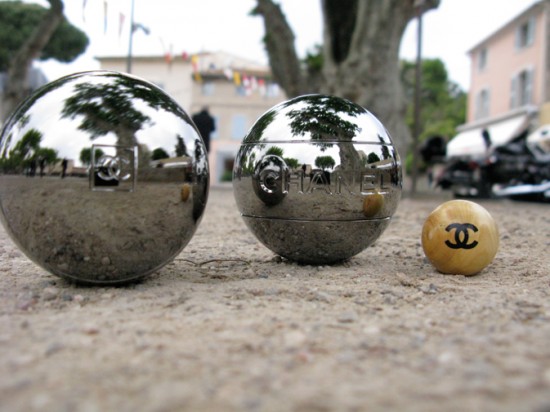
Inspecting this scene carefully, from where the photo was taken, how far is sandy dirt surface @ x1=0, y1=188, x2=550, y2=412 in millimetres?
2256

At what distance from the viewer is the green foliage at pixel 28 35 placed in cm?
3259

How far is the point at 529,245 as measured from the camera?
22.5 feet

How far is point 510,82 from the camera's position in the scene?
33062 millimetres

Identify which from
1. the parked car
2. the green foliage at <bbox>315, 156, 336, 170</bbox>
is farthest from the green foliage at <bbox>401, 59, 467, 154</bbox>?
the green foliage at <bbox>315, 156, 336, 170</bbox>

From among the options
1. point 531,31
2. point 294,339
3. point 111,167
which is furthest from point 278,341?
point 531,31

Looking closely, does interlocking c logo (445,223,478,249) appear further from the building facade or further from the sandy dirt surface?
the building facade

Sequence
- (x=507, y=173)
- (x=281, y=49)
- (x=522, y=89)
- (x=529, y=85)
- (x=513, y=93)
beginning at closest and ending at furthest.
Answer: (x=281, y=49) < (x=507, y=173) < (x=529, y=85) < (x=522, y=89) < (x=513, y=93)

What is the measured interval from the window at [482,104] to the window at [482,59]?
1858 mm

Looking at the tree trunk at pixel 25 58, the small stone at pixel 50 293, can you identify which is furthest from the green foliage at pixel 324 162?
the tree trunk at pixel 25 58

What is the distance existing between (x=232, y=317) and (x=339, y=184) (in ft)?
5.76

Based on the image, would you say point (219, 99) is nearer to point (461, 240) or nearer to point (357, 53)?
point (357, 53)

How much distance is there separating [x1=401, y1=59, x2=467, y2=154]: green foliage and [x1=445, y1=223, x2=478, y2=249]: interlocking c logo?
47.7 meters

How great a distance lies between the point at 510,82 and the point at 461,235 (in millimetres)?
31259

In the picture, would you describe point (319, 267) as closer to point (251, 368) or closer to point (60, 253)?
point (60, 253)
